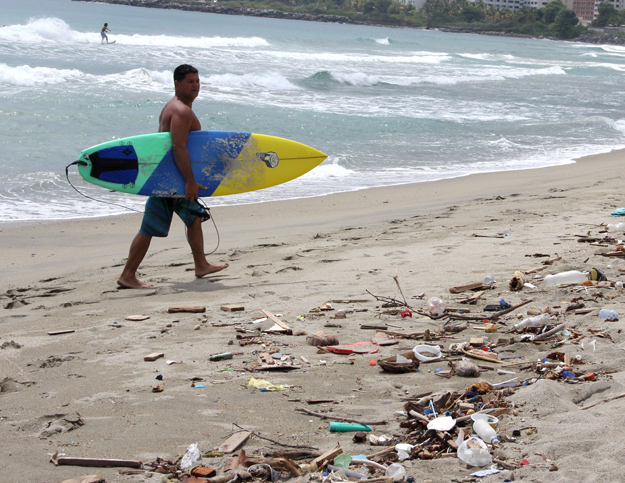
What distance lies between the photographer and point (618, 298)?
334 centimetres

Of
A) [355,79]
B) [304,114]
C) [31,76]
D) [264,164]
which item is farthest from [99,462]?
[355,79]

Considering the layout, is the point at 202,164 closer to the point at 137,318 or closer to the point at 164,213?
the point at 164,213

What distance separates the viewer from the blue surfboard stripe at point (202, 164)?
452cm

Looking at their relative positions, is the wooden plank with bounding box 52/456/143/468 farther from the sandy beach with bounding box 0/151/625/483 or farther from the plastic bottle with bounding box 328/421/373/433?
the plastic bottle with bounding box 328/421/373/433

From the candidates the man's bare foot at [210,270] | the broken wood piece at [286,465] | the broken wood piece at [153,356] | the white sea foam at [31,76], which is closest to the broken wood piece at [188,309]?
the broken wood piece at [153,356]

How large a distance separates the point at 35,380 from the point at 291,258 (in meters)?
2.56

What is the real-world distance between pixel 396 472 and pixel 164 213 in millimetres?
3043

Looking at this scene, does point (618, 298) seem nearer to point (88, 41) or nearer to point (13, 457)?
point (13, 457)

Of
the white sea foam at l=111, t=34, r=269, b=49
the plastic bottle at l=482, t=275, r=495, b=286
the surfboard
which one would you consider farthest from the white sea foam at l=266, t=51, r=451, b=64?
the plastic bottle at l=482, t=275, r=495, b=286

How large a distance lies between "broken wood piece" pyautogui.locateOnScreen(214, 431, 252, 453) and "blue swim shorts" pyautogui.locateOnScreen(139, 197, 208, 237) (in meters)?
2.48

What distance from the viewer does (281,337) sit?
3.12 metres

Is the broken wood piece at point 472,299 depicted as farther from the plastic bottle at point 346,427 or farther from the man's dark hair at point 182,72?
the man's dark hair at point 182,72

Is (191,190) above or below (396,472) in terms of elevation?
above

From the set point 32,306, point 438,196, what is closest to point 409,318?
point 32,306
